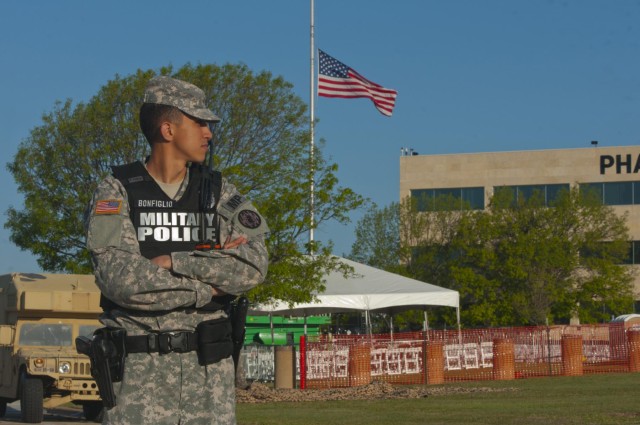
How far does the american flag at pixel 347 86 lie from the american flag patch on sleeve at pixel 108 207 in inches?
1262

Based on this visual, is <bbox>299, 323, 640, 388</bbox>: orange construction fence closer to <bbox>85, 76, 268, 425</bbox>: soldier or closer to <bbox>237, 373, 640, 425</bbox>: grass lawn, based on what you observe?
<bbox>237, 373, 640, 425</bbox>: grass lawn

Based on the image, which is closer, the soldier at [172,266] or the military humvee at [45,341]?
the soldier at [172,266]

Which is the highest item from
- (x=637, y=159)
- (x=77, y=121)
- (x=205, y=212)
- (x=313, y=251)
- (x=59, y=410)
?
(x=637, y=159)

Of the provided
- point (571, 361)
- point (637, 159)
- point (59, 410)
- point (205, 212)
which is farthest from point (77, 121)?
point (637, 159)

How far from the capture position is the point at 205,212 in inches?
190

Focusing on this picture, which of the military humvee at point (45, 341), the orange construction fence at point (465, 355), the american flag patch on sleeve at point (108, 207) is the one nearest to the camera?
the american flag patch on sleeve at point (108, 207)

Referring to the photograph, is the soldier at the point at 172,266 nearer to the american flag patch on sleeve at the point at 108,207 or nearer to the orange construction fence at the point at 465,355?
the american flag patch on sleeve at the point at 108,207

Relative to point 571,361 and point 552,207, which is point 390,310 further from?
point 552,207

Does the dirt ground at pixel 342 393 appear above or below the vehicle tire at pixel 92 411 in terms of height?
above

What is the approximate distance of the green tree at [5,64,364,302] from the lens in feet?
91.0

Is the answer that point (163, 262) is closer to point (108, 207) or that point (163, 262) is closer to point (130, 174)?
point (108, 207)

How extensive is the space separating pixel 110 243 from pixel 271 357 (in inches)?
960

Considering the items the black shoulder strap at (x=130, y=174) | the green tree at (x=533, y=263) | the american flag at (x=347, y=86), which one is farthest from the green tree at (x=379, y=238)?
the black shoulder strap at (x=130, y=174)

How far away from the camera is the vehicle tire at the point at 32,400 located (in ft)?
57.8
